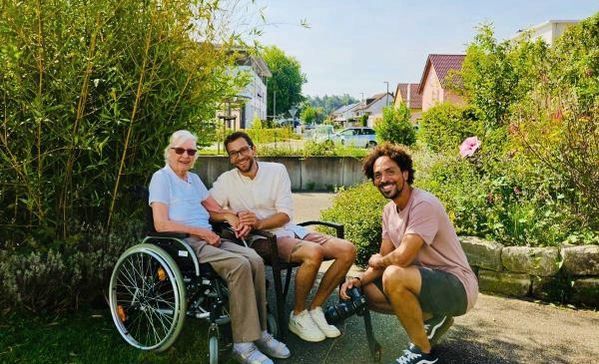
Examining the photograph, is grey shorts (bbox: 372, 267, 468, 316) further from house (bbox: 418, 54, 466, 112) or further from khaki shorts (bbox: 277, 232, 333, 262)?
house (bbox: 418, 54, 466, 112)

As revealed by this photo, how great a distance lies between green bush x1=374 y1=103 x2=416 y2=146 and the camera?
19.9 m

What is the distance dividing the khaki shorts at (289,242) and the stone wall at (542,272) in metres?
2.01

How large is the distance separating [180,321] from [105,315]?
1230 millimetres

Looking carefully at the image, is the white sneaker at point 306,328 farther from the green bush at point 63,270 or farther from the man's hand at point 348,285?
the green bush at point 63,270

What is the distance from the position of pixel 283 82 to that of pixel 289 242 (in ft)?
248

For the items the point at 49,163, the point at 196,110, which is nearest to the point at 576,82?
the point at 196,110

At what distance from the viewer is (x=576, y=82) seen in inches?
301

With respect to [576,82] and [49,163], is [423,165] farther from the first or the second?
[49,163]

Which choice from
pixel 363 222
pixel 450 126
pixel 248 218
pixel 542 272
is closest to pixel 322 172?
pixel 450 126

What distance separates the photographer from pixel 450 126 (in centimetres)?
1153

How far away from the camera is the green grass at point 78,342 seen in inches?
133

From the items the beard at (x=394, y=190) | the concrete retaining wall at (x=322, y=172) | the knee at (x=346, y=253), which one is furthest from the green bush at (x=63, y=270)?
the concrete retaining wall at (x=322, y=172)

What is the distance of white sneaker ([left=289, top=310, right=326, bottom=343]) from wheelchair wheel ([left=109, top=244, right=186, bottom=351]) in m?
0.77

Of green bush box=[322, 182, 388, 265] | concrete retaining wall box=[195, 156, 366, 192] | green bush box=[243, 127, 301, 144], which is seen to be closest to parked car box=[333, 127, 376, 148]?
green bush box=[243, 127, 301, 144]
